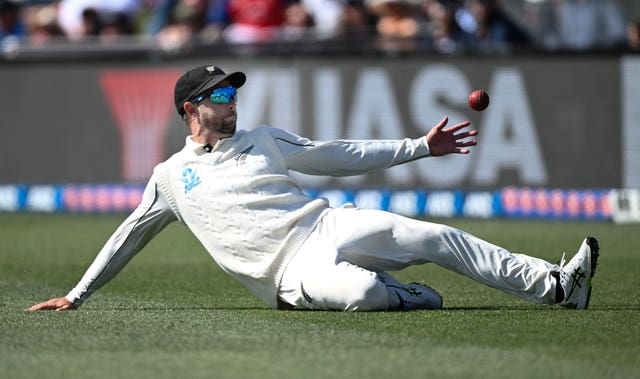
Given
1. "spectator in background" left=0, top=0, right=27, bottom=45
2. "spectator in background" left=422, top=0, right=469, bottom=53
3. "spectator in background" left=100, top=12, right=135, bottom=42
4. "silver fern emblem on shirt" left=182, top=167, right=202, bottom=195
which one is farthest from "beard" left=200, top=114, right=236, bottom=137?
"spectator in background" left=0, top=0, right=27, bottom=45

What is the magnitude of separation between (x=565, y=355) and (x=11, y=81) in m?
13.1

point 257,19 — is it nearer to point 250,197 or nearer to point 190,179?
point 190,179

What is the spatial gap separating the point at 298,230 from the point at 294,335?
1030mm

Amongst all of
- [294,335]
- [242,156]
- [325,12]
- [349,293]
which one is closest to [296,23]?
[325,12]

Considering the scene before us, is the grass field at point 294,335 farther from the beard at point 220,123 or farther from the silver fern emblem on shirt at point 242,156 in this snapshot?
the beard at point 220,123

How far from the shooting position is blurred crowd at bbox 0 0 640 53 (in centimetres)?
1655

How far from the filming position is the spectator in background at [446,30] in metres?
16.8

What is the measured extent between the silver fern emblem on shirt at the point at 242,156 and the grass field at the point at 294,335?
2.99 feet

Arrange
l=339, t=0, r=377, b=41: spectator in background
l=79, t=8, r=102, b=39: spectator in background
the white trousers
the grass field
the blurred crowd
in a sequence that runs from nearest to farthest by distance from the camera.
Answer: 1. the grass field
2. the white trousers
3. the blurred crowd
4. l=339, t=0, r=377, b=41: spectator in background
5. l=79, t=8, r=102, b=39: spectator in background

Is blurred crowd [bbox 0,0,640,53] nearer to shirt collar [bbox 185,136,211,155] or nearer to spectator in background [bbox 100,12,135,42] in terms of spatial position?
spectator in background [bbox 100,12,135,42]

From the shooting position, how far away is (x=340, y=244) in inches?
297

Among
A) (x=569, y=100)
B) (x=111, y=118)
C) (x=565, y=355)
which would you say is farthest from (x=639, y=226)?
(x=565, y=355)

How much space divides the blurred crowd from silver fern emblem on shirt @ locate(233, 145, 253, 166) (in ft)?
30.4

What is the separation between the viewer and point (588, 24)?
16.5m
